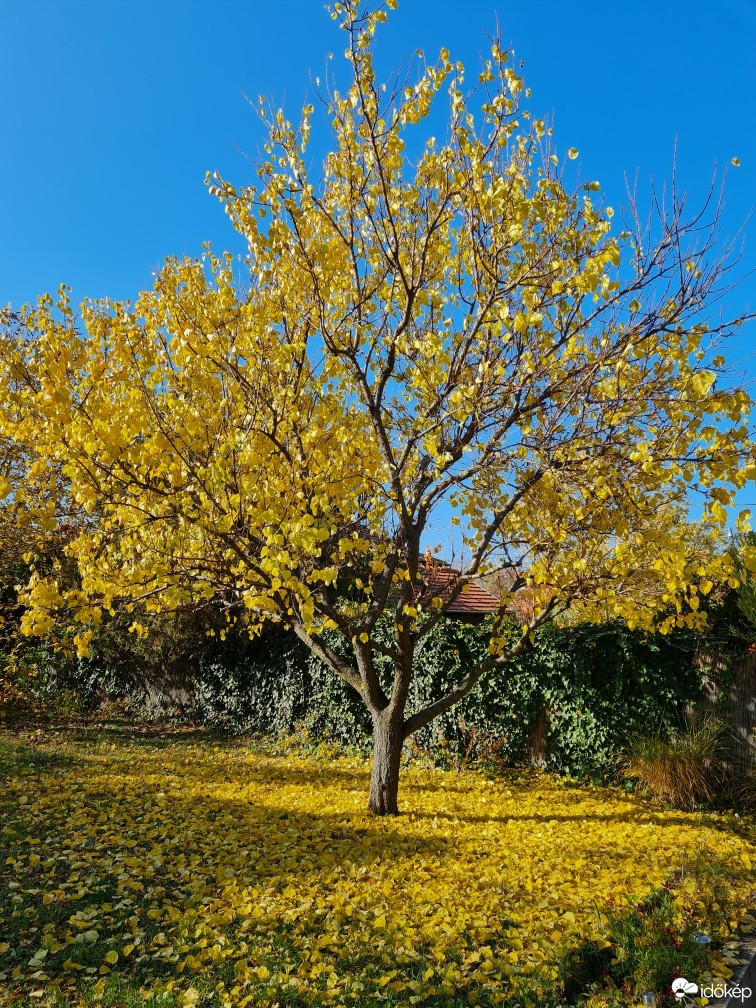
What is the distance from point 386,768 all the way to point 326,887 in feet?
6.42

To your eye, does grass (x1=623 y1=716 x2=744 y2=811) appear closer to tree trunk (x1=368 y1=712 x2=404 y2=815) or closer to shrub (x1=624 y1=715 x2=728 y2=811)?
shrub (x1=624 y1=715 x2=728 y2=811)

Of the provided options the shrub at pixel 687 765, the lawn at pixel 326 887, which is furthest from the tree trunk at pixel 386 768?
the shrub at pixel 687 765

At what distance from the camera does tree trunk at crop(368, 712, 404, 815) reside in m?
6.61

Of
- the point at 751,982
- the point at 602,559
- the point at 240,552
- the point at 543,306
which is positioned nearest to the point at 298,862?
the point at 240,552

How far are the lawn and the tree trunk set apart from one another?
0.77 ft

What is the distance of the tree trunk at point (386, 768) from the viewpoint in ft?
21.7

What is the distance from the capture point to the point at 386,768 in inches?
261

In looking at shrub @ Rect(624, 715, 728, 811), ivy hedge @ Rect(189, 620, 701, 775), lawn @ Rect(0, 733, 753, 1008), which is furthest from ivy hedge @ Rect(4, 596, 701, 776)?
lawn @ Rect(0, 733, 753, 1008)

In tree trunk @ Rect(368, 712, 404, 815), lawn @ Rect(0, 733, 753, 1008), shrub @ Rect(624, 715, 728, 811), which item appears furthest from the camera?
shrub @ Rect(624, 715, 728, 811)

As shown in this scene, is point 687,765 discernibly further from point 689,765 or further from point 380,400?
point 380,400

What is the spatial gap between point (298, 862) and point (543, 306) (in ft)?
15.4

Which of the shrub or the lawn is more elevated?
the shrub

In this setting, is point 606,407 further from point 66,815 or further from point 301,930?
point 66,815

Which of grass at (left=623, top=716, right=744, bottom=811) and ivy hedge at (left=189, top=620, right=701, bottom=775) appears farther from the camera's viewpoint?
ivy hedge at (left=189, top=620, right=701, bottom=775)
